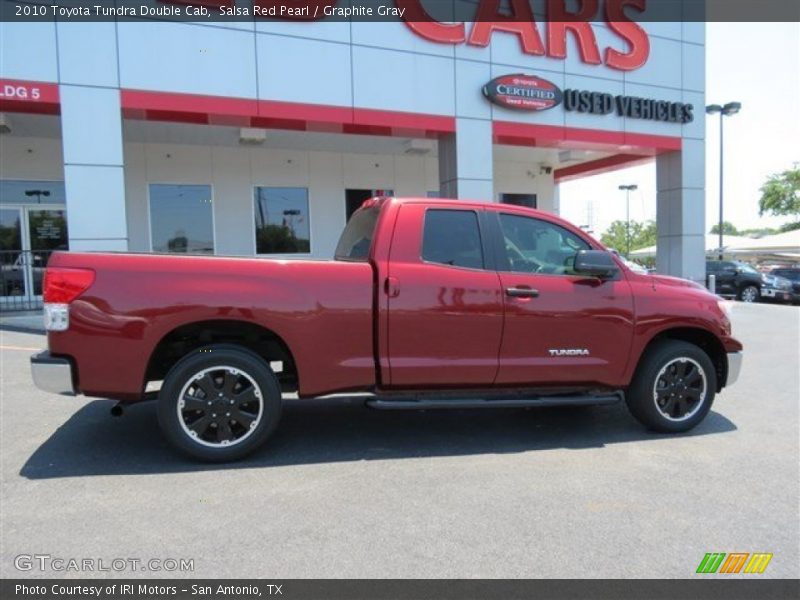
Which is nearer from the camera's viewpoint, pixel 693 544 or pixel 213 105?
pixel 693 544

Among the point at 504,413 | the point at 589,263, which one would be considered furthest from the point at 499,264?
the point at 504,413

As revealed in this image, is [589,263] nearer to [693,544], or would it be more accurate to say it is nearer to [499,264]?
[499,264]

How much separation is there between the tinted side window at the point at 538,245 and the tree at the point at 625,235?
9222cm

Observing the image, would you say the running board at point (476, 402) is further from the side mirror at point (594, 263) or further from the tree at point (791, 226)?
the tree at point (791, 226)

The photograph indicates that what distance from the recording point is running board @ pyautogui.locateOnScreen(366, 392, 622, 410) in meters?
4.58

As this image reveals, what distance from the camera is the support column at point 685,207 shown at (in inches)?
615

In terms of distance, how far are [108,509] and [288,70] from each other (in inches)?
371

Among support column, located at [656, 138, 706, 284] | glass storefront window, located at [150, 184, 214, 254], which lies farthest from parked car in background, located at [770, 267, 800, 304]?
glass storefront window, located at [150, 184, 214, 254]

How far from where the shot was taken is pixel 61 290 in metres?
4.07

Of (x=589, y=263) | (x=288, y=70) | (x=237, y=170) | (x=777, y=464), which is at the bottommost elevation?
(x=777, y=464)

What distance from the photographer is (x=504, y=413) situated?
19.4 feet

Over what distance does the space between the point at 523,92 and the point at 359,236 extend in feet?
30.6

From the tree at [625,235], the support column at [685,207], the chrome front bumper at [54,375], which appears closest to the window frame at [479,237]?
the chrome front bumper at [54,375]
